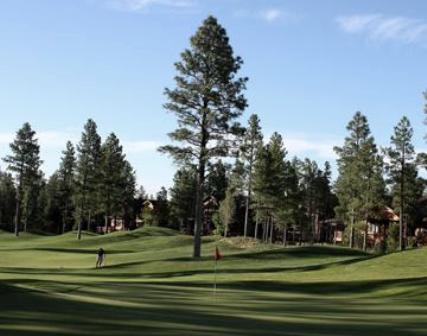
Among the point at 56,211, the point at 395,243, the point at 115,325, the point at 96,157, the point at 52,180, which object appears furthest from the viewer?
the point at 52,180

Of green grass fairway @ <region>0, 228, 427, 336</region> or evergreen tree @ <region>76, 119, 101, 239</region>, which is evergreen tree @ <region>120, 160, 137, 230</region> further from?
green grass fairway @ <region>0, 228, 427, 336</region>

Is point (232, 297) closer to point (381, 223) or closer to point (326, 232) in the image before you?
point (381, 223)

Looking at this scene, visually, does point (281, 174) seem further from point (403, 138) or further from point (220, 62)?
point (220, 62)

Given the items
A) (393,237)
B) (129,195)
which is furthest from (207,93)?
(129,195)

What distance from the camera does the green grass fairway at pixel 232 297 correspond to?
1561 cm

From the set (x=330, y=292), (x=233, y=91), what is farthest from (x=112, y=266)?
(x=330, y=292)

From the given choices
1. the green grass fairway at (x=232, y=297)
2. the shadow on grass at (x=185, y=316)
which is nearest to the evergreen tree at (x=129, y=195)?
the green grass fairway at (x=232, y=297)

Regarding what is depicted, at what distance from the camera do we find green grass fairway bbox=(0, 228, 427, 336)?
15609mm

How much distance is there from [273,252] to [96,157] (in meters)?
50.1

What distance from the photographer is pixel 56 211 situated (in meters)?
137

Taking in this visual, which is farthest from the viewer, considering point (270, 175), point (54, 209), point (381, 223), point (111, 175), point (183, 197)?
point (54, 209)

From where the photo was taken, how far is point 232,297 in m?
27.2

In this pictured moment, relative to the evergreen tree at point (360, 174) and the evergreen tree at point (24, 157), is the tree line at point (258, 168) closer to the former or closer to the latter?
the evergreen tree at point (360, 174)

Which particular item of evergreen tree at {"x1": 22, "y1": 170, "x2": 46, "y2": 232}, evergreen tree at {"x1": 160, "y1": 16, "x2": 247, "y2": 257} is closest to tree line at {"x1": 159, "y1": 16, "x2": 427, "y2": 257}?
evergreen tree at {"x1": 160, "y1": 16, "x2": 247, "y2": 257}
